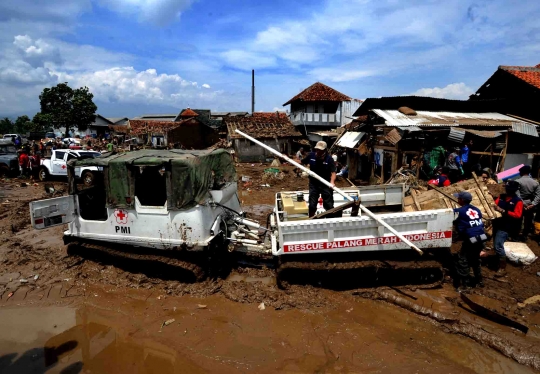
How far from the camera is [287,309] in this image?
490 centimetres

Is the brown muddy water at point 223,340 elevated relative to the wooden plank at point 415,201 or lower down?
lower down

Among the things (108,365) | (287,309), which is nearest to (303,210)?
(287,309)

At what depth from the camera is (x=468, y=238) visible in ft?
16.2

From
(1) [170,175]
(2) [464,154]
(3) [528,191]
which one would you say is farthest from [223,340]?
(2) [464,154]

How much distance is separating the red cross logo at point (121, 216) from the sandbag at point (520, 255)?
703 centimetres

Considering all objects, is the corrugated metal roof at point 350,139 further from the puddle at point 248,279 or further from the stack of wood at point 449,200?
the puddle at point 248,279

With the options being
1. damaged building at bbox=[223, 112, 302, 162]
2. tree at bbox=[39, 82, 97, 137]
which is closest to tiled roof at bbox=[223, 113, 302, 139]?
damaged building at bbox=[223, 112, 302, 162]

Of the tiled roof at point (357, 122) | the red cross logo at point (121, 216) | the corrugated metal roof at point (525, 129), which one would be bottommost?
the red cross logo at point (121, 216)

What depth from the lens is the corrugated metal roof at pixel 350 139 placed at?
14822mm

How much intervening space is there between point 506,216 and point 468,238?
4.16 ft

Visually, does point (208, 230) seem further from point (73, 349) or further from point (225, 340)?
point (73, 349)

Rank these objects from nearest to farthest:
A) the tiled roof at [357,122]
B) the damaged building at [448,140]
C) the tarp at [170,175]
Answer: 1. the tarp at [170,175]
2. the damaged building at [448,140]
3. the tiled roof at [357,122]

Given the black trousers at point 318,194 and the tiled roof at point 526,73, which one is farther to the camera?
the tiled roof at point 526,73

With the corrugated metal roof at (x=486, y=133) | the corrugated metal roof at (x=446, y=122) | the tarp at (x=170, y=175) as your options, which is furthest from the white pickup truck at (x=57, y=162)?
the corrugated metal roof at (x=486, y=133)
